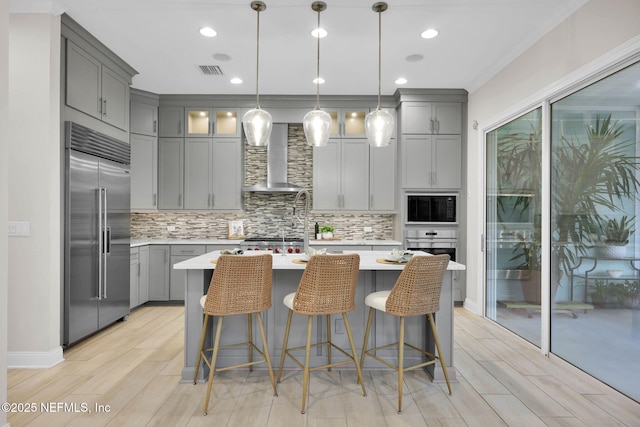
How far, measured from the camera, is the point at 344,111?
17.2ft

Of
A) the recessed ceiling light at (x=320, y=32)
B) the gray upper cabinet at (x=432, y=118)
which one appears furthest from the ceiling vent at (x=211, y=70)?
the gray upper cabinet at (x=432, y=118)

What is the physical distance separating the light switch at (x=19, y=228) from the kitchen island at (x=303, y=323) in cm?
133

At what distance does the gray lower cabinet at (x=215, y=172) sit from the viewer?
520 cm

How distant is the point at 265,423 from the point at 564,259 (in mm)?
2608

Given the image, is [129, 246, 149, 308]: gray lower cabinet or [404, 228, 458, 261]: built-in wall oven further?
[404, 228, 458, 261]: built-in wall oven

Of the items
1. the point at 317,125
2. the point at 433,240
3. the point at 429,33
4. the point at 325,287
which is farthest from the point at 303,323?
the point at 429,33

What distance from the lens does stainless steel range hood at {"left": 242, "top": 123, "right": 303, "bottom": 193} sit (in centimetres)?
519

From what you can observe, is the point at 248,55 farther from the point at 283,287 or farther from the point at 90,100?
the point at 283,287

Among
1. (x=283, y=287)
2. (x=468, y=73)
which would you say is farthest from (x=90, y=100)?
(x=468, y=73)

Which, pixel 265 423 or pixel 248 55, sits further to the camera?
pixel 248 55

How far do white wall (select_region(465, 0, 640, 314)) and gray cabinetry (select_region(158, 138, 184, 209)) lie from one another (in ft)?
12.7

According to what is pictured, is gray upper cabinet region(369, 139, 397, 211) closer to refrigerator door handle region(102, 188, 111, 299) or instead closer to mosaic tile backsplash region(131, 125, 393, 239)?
mosaic tile backsplash region(131, 125, 393, 239)

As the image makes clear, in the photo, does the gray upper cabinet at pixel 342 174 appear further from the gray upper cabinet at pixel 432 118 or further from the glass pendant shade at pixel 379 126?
the glass pendant shade at pixel 379 126

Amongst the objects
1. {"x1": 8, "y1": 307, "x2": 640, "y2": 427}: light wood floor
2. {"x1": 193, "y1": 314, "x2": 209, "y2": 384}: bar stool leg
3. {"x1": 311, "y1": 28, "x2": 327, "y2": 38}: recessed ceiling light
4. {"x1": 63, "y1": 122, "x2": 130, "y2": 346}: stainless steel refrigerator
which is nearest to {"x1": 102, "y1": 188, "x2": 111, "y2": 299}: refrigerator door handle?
{"x1": 63, "y1": 122, "x2": 130, "y2": 346}: stainless steel refrigerator
